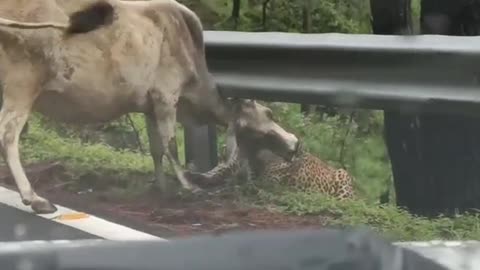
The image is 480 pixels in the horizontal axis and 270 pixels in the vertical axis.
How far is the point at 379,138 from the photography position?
5.91 m

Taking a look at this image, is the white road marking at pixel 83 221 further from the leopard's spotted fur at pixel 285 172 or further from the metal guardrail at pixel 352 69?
the metal guardrail at pixel 352 69

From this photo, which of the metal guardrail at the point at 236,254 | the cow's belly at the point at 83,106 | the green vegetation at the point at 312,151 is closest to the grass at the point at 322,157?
the green vegetation at the point at 312,151

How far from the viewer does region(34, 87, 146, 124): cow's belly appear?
5129mm

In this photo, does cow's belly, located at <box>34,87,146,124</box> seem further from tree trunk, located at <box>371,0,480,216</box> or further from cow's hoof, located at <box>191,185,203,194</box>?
tree trunk, located at <box>371,0,480,216</box>

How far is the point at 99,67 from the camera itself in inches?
201

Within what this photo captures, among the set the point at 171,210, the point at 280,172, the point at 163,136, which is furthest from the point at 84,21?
the point at 280,172

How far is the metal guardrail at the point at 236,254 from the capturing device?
2207 millimetres

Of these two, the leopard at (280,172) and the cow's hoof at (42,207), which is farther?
the leopard at (280,172)

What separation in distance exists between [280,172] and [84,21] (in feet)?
3.62

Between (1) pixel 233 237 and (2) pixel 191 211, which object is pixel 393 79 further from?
(1) pixel 233 237

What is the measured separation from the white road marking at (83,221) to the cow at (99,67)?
0.06 meters

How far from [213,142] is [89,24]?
96cm

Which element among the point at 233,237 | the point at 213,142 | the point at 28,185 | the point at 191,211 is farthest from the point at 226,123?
the point at 233,237

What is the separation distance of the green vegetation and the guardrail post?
6 cm
